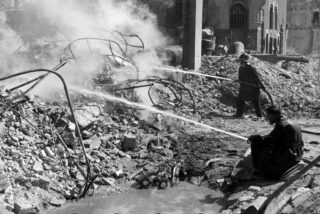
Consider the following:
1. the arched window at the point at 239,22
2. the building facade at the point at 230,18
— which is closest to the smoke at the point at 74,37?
the building facade at the point at 230,18

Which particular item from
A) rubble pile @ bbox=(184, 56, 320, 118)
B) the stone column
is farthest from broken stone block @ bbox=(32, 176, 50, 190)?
the stone column

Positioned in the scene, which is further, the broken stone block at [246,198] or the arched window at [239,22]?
the arched window at [239,22]

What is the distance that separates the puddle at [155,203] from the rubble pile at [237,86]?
17.2 feet

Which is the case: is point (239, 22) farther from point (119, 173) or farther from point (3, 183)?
point (3, 183)

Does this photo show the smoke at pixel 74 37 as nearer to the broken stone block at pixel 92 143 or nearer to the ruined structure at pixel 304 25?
the broken stone block at pixel 92 143

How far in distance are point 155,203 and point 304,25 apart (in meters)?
44.1

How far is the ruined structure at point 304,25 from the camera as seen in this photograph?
147 feet

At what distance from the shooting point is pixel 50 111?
24.5 feet

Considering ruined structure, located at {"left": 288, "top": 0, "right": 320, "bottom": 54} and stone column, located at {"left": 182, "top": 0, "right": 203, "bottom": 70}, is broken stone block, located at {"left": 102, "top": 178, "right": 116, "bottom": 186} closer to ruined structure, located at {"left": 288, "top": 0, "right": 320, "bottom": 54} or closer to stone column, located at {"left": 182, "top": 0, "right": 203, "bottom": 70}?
stone column, located at {"left": 182, "top": 0, "right": 203, "bottom": 70}

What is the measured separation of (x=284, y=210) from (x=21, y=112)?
4.53 m

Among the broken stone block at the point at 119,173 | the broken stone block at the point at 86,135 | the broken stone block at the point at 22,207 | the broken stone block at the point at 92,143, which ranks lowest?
the broken stone block at the point at 119,173

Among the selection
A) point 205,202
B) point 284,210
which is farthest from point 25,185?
point 284,210

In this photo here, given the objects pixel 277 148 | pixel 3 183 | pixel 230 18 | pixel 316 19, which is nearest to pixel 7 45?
pixel 3 183

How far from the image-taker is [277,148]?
5.79m
